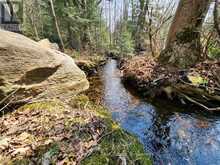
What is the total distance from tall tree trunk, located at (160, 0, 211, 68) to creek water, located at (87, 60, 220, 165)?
2167mm

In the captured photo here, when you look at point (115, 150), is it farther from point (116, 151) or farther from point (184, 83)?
point (184, 83)

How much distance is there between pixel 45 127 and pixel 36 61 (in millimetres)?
1797

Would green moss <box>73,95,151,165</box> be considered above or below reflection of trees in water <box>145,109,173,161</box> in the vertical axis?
above

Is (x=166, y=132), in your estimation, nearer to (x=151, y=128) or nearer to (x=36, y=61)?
(x=151, y=128)

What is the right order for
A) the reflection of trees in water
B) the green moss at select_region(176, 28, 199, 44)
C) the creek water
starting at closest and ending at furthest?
the creek water → the reflection of trees in water → the green moss at select_region(176, 28, 199, 44)

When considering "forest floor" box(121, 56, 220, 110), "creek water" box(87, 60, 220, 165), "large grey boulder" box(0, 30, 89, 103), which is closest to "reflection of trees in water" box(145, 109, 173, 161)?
"creek water" box(87, 60, 220, 165)

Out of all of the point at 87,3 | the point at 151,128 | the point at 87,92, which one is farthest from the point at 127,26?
the point at 151,128

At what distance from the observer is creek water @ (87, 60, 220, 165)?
374cm

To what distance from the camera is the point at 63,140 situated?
110 inches

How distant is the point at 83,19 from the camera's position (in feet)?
Result: 52.5

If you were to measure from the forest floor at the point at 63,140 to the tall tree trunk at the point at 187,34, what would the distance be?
518 centimetres

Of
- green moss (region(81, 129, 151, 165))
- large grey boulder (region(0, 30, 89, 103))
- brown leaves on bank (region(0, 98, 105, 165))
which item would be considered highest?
large grey boulder (region(0, 30, 89, 103))

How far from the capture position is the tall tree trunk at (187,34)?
7566 millimetres

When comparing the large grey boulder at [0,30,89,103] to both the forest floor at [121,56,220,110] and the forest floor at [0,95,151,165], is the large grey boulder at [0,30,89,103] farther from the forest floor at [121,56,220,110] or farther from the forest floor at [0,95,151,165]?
the forest floor at [121,56,220,110]
